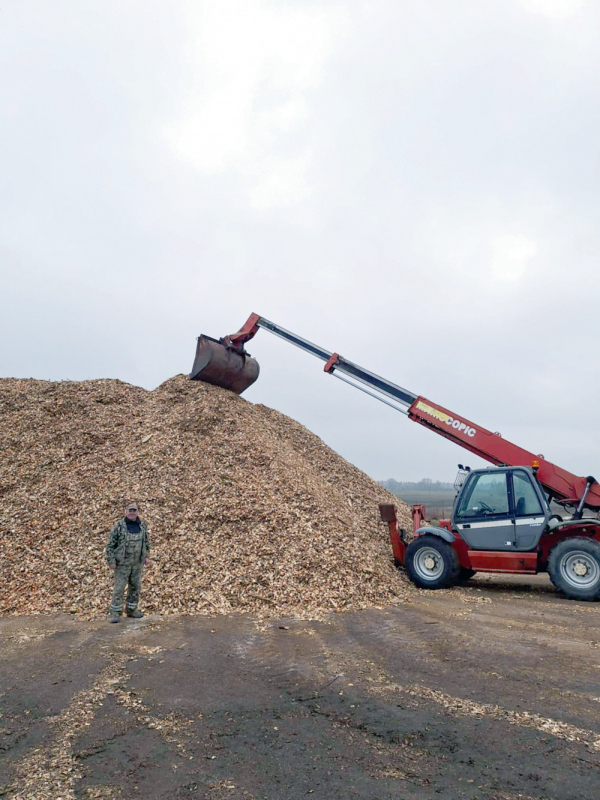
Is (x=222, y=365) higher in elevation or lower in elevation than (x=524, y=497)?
higher

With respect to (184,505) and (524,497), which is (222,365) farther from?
(524,497)

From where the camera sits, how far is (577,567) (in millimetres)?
8766

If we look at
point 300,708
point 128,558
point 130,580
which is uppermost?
point 128,558

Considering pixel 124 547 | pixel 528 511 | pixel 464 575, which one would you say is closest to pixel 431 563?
pixel 464 575

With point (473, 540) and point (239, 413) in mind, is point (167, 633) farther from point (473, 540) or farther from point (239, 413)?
point (239, 413)

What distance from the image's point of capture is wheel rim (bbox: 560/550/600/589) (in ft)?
28.4

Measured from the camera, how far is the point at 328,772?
11.9ft

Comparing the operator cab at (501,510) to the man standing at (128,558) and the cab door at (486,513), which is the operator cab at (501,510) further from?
the man standing at (128,558)

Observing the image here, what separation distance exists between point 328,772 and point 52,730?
2294 mm

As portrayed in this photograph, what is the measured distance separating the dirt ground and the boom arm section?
113 inches

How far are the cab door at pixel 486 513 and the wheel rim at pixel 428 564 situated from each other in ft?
2.09

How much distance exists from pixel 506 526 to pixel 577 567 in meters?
1.25

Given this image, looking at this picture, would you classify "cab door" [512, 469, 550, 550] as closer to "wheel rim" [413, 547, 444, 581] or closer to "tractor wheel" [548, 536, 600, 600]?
"tractor wheel" [548, 536, 600, 600]

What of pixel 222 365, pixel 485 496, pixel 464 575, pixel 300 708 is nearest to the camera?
pixel 300 708
